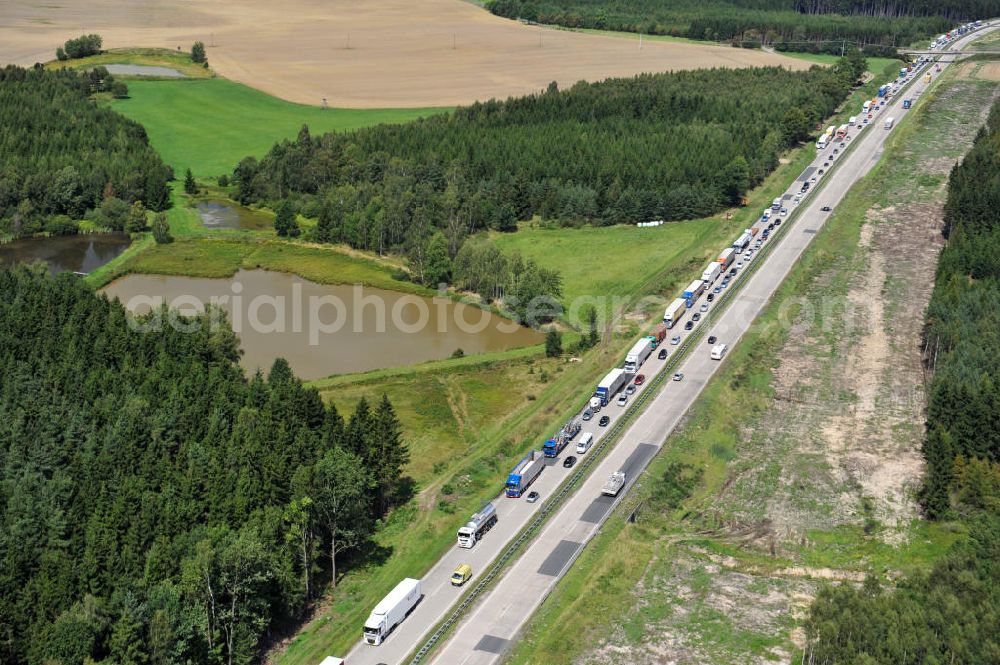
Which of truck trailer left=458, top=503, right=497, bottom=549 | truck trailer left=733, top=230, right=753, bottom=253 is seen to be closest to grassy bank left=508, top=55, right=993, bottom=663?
truck trailer left=458, top=503, right=497, bottom=549

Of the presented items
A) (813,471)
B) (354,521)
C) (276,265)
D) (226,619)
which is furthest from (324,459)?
(276,265)

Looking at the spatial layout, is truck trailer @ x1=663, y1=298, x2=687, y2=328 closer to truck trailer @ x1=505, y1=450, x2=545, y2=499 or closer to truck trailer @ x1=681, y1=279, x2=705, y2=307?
truck trailer @ x1=681, y1=279, x2=705, y2=307

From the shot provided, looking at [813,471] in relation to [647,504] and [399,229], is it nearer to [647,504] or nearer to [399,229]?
[647,504]

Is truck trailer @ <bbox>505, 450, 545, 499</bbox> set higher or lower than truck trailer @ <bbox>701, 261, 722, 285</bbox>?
lower

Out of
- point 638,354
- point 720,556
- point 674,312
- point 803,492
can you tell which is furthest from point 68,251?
point 720,556

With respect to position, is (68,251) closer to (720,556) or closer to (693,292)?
(693,292)

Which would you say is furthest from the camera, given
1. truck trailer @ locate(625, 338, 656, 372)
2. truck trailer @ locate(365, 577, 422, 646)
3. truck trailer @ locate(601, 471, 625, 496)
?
truck trailer @ locate(625, 338, 656, 372)
